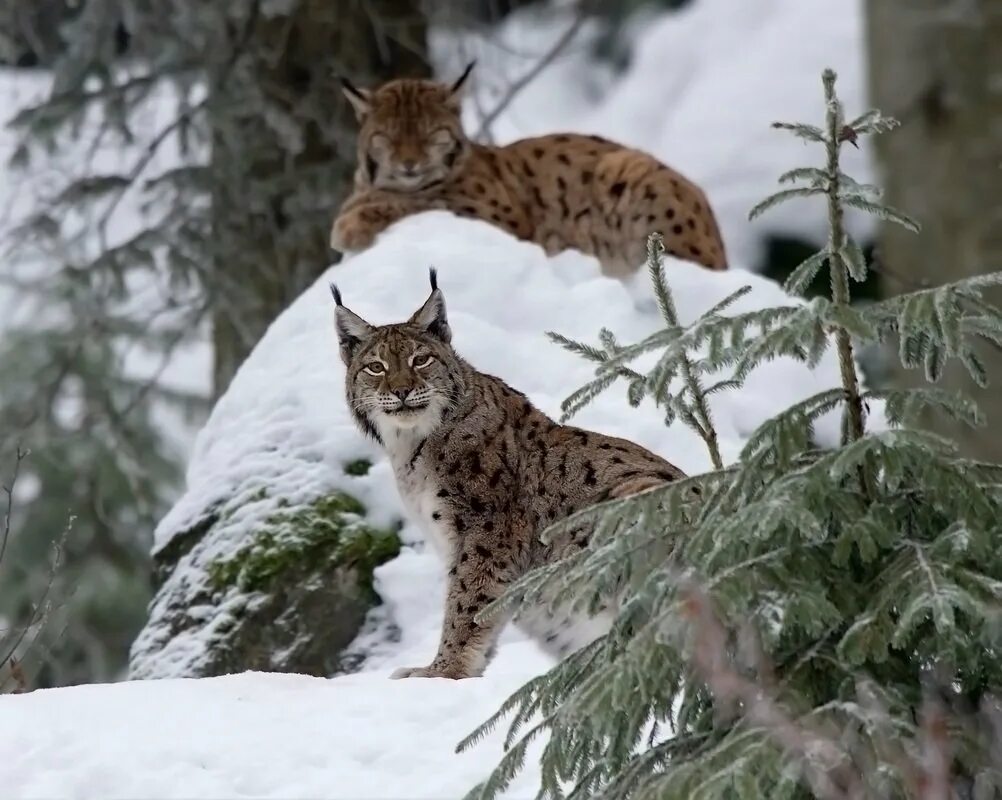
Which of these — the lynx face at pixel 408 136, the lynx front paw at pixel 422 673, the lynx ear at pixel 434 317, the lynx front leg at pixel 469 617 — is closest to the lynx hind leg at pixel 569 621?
the lynx front leg at pixel 469 617

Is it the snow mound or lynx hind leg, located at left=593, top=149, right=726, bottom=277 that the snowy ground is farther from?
lynx hind leg, located at left=593, top=149, right=726, bottom=277

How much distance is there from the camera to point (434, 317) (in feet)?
19.3

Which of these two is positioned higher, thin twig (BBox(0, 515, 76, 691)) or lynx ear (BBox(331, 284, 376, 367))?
lynx ear (BBox(331, 284, 376, 367))

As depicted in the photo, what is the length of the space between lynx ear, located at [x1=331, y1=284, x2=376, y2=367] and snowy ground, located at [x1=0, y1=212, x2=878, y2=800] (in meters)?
0.99

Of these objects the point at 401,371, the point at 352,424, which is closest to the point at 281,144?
the point at 352,424

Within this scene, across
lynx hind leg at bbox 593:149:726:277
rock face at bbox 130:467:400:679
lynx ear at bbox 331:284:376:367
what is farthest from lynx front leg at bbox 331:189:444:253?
lynx ear at bbox 331:284:376:367

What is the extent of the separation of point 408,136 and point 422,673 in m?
3.74

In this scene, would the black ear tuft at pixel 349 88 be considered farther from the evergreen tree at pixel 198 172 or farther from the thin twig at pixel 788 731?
the thin twig at pixel 788 731

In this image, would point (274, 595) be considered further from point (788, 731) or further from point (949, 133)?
point (788, 731)

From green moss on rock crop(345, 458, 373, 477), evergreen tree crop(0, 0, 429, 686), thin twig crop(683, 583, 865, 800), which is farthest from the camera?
evergreen tree crop(0, 0, 429, 686)

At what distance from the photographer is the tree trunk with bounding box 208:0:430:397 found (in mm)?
10219

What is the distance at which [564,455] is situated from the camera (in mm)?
5730

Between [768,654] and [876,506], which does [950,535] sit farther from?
[768,654]

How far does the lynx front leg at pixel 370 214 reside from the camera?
821 cm
